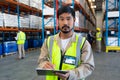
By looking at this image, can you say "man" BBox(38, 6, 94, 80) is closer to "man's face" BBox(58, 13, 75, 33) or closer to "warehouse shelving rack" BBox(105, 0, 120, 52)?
"man's face" BBox(58, 13, 75, 33)

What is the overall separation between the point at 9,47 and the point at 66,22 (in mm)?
11354

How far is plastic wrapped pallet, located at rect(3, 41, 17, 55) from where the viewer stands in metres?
12.6

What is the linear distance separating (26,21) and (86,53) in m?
13.3

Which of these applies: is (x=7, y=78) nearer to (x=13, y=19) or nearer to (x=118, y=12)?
(x=13, y=19)

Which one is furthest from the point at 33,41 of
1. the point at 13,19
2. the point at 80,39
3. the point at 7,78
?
the point at 80,39

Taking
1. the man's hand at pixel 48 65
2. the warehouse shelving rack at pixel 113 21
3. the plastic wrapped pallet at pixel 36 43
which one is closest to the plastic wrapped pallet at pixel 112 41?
the warehouse shelving rack at pixel 113 21

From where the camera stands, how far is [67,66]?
6.73 ft

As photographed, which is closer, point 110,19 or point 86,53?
point 86,53

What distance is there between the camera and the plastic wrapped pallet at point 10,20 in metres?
12.1

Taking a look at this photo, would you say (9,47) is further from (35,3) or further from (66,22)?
(66,22)

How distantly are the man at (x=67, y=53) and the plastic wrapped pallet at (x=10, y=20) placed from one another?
10.3 meters

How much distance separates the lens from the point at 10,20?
502 inches

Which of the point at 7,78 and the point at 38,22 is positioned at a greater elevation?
the point at 38,22

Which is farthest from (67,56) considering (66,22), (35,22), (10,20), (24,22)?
(35,22)
